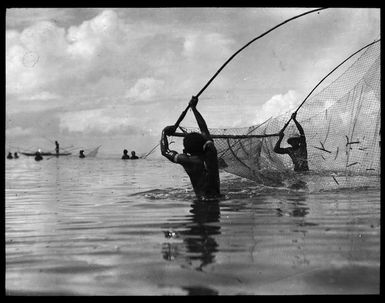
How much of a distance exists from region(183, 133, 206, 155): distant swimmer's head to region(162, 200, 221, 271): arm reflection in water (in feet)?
3.62

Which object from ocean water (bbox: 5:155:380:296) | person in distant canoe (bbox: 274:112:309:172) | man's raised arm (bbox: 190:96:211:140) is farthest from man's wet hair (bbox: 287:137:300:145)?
man's raised arm (bbox: 190:96:211:140)

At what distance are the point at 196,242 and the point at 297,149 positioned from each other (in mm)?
7204

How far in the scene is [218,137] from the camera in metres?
10.5

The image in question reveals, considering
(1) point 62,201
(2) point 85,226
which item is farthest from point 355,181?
(2) point 85,226

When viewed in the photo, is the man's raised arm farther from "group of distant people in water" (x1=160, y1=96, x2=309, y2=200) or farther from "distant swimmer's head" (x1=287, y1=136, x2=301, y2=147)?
"distant swimmer's head" (x1=287, y1=136, x2=301, y2=147)

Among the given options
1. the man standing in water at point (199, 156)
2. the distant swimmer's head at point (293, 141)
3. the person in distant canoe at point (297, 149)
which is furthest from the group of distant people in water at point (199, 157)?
the distant swimmer's head at point (293, 141)

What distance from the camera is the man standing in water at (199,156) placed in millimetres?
8648

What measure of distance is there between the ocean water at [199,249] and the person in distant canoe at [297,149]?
2946 millimetres

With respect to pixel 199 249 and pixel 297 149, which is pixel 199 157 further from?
pixel 297 149

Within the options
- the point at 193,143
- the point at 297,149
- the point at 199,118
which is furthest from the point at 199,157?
the point at 297,149

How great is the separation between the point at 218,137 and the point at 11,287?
266 inches

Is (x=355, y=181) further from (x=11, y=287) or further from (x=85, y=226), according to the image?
(x=11, y=287)

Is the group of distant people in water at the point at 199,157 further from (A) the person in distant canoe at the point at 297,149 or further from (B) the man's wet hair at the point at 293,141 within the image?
(B) the man's wet hair at the point at 293,141

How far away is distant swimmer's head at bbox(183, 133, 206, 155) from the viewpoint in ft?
28.6
